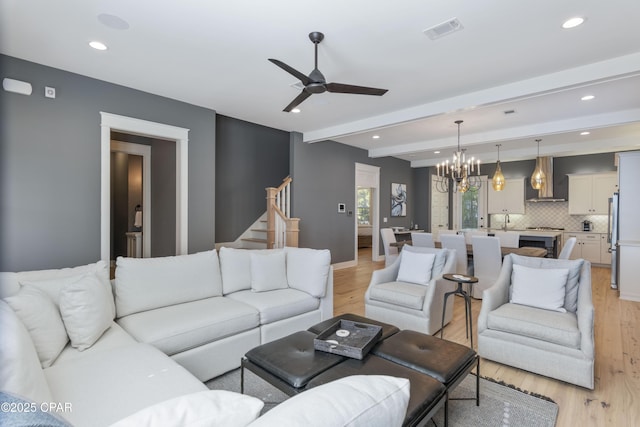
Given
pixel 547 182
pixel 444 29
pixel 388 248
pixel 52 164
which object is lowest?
pixel 388 248

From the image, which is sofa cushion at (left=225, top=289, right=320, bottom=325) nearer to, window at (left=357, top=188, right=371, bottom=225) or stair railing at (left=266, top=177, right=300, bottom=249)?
stair railing at (left=266, top=177, right=300, bottom=249)

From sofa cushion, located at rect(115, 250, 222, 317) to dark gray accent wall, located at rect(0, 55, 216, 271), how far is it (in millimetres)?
1321

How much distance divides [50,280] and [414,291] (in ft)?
10.3

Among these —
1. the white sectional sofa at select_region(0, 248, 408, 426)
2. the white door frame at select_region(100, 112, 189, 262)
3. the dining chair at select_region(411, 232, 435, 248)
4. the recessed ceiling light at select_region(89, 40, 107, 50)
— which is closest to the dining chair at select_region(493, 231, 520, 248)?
the dining chair at select_region(411, 232, 435, 248)

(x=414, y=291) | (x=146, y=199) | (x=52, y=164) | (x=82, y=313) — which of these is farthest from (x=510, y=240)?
(x=52, y=164)

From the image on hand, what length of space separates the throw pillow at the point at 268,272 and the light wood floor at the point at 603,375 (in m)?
1.20

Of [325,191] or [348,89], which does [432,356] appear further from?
[325,191]

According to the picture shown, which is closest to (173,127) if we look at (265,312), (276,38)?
(276,38)

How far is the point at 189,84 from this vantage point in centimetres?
384

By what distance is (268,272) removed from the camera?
11.2ft

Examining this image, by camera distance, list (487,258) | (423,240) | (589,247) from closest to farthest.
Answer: (487,258), (423,240), (589,247)

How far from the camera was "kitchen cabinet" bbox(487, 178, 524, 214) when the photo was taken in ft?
28.5

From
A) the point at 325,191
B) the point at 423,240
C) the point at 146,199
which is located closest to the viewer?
the point at 423,240

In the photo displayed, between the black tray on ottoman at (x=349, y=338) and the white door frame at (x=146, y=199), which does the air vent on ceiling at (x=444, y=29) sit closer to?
the black tray on ottoman at (x=349, y=338)
